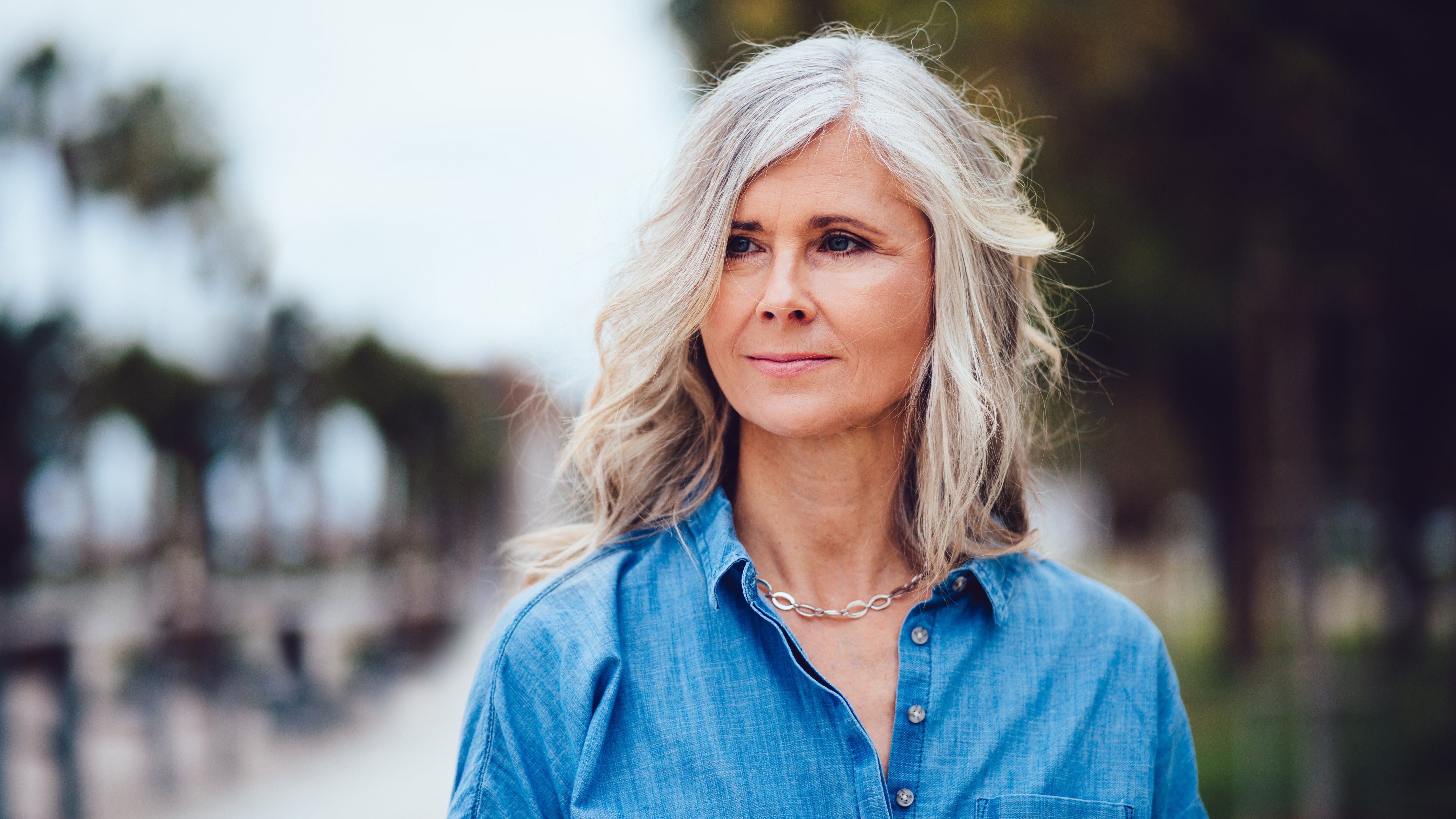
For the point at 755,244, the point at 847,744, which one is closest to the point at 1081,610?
the point at 847,744

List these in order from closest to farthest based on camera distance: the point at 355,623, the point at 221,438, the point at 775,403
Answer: the point at 775,403 → the point at 221,438 → the point at 355,623

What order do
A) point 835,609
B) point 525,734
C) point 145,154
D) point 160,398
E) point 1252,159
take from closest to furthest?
point 525,734 < point 835,609 < point 1252,159 < point 145,154 < point 160,398

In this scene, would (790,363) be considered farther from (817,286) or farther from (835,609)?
(835,609)

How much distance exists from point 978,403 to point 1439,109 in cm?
580

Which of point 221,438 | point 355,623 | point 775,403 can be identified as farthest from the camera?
point 355,623

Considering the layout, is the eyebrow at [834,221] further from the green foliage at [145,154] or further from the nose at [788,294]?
the green foliage at [145,154]

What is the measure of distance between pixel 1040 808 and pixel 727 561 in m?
0.65

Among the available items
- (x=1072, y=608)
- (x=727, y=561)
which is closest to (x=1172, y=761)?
(x=1072, y=608)

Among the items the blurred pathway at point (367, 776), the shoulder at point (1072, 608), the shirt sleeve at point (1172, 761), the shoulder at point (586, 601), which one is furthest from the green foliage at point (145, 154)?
the shirt sleeve at point (1172, 761)

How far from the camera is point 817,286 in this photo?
6.38 feet

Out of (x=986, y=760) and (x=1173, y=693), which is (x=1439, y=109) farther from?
(x=986, y=760)

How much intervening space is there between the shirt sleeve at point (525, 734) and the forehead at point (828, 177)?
2.69 feet

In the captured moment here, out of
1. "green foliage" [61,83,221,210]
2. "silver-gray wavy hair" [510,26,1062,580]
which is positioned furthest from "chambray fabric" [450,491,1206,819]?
"green foliage" [61,83,221,210]

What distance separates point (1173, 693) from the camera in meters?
2.16
